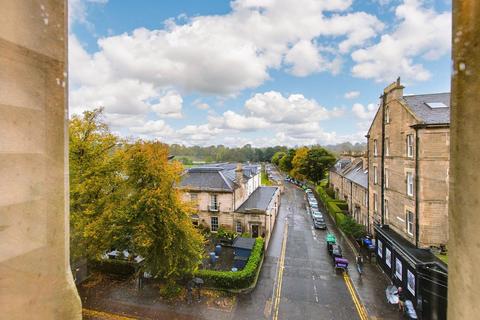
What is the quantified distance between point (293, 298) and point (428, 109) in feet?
49.2

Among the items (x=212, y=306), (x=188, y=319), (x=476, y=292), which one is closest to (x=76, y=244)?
(x=188, y=319)

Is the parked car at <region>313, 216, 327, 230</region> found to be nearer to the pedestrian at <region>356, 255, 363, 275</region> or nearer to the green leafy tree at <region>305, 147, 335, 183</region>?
the pedestrian at <region>356, 255, 363, 275</region>

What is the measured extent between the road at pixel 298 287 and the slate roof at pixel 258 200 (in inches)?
141

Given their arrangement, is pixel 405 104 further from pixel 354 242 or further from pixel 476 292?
pixel 476 292

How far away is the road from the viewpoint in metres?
12.5

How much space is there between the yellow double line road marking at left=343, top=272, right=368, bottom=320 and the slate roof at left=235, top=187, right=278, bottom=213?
9062 mm

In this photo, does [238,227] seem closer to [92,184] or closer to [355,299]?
[355,299]

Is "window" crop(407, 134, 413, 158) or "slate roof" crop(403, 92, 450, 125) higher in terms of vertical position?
"slate roof" crop(403, 92, 450, 125)

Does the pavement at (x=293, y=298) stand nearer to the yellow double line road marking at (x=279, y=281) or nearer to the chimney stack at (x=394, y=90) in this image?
the yellow double line road marking at (x=279, y=281)

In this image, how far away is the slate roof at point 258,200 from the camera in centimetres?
2346

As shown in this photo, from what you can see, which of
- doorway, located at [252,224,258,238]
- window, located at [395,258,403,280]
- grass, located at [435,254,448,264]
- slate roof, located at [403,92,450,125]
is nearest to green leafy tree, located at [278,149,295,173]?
doorway, located at [252,224,258,238]

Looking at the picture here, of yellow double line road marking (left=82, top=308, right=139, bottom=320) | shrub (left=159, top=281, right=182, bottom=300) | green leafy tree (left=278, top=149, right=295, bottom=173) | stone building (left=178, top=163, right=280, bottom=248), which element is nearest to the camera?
yellow double line road marking (left=82, top=308, right=139, bottom=320)

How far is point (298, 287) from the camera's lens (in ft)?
48.9

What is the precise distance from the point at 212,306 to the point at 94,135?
12.1 m
